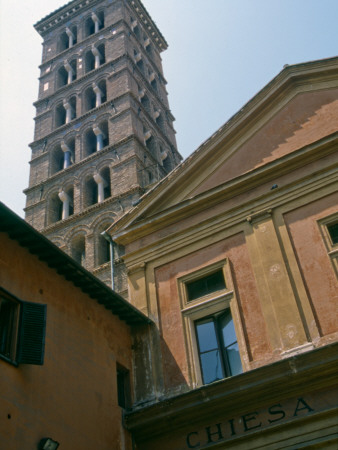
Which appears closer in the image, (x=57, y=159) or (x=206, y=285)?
(x=206, y=285)

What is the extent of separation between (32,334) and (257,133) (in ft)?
27.5

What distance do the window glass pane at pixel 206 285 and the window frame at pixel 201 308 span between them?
10 centimetres

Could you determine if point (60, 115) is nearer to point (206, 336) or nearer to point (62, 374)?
point (206, 336)

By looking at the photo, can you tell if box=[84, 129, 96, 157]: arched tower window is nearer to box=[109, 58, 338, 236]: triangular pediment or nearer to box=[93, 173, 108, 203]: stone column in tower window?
box=[93, 173, 108, 203]: stone column in tower window

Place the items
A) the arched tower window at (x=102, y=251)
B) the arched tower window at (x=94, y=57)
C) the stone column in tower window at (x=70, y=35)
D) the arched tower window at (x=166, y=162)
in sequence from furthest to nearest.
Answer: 1. the stone column in tower window at (x=70, y=35)
2. the arched tower window at (x=94, y=57)
3. the arched tower window at (x=166, y=162)
4. the arched tower window at (x=102, y=251)

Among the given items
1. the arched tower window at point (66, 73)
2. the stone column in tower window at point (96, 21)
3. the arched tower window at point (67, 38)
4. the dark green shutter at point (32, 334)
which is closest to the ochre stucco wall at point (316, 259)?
the dark green shutter at point (32, 334)

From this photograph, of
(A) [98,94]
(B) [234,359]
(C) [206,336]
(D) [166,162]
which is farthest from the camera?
(A) [98,94]

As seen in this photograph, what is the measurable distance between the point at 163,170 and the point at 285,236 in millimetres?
21552

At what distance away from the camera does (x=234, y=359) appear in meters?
12.9

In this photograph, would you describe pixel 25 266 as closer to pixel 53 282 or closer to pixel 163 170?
pixel 53 282

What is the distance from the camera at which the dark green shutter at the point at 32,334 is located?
1060 cm

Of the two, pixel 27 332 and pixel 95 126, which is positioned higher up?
pixel 95 126

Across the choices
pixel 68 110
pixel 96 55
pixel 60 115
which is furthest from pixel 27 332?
pixel 96 55

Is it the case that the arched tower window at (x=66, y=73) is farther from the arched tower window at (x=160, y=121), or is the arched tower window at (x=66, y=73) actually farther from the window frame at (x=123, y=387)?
the window frame at (x=123, y=387)
